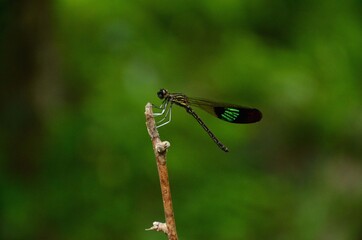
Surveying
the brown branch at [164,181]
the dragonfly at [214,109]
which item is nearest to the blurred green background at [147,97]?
the dragonfly at [214,109]

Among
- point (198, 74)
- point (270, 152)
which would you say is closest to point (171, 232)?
point (198, 74)

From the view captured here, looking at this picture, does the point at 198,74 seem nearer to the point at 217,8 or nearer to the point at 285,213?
the point at 217,8

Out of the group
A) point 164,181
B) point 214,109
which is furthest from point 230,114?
point 164,181

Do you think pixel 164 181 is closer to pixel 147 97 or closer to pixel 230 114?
pixel 230 114

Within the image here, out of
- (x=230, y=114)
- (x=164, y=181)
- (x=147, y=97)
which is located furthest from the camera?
(x=147, y=97)

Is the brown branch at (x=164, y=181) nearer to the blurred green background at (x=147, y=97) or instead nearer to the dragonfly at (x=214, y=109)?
the dragonfly at (x=214, y=109)

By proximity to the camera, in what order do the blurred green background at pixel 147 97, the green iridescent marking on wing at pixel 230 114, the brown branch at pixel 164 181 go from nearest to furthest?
the brown branch at pixel 164 181 < the green iridescent marking on wing at pixel 230 114 < the blurred green background at pixel 147 97
